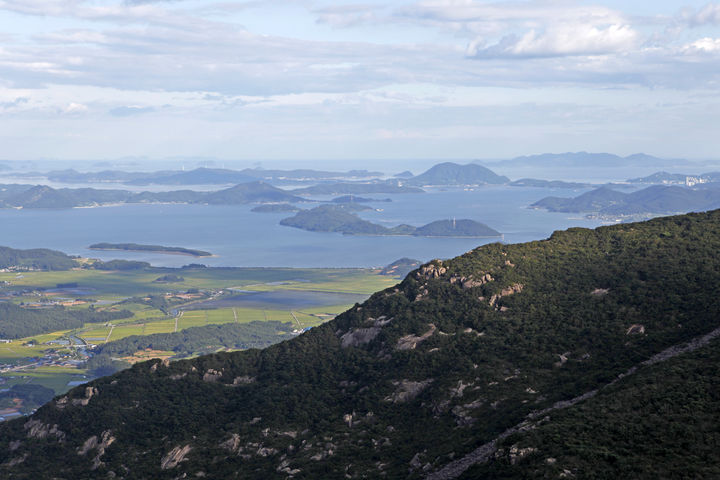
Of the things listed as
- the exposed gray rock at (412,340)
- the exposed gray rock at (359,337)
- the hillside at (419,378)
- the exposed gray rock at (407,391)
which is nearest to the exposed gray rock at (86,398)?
the hillside at (419,378)

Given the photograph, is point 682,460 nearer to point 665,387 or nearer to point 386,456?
point 665,387

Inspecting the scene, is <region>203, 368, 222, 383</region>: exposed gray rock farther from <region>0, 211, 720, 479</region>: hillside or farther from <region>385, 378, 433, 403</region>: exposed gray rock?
<region>385, 378, 433, 403</region>: exposed gray rock

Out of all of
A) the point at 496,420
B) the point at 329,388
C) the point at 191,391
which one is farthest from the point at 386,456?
the point at 191,391

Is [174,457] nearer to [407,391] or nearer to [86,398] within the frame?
[86,398]

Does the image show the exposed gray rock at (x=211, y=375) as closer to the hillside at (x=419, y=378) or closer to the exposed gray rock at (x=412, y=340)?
the hillside at (x=419, y=378)

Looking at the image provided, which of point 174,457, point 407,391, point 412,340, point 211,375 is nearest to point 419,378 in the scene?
point 407,391

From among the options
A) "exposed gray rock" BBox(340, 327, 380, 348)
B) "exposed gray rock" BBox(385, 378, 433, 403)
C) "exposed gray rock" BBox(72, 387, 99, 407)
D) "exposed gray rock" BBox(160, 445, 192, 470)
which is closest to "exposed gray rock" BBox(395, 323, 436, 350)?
"exposed gray rock" BBox(340, 327, 380, 348)

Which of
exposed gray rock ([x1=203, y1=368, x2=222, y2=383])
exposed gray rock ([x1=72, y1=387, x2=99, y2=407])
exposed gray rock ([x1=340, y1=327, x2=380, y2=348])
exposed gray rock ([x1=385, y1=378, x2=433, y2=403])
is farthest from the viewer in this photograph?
exposed gray rock ([x1=203, y1=368, x2=222, y2=383])

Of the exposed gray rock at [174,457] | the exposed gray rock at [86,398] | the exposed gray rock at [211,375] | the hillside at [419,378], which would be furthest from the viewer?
the exposed gray rock at [211,375]
